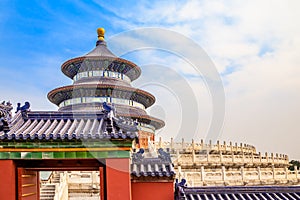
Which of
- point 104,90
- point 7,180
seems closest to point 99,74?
point 104,90

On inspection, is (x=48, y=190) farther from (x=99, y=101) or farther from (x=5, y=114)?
(x=99, y=101)

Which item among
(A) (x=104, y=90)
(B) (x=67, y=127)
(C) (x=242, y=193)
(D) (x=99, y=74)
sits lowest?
(C) (x=242, y=193)

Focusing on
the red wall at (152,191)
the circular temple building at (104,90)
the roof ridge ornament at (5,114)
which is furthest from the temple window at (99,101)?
the red wall at (152,191)

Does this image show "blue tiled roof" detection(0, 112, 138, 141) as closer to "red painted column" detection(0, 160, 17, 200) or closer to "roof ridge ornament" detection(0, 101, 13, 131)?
"roof ridge ornament" detection(0, 101, 13, 131)

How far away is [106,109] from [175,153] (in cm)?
2136

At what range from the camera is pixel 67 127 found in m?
9.41

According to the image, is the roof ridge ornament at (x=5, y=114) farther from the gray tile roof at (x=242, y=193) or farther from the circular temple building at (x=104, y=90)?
the circular temple building at (x=104, y=90)

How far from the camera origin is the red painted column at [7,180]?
27.4 feet

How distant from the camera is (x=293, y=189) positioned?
397 inches

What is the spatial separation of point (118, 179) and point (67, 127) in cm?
214

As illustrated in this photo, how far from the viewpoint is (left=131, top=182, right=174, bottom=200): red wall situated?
29.9 feet

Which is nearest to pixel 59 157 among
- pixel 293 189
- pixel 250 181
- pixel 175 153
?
pixel 293 189

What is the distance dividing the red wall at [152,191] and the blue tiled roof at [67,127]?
161cm

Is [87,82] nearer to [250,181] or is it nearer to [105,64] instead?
[105,64]
